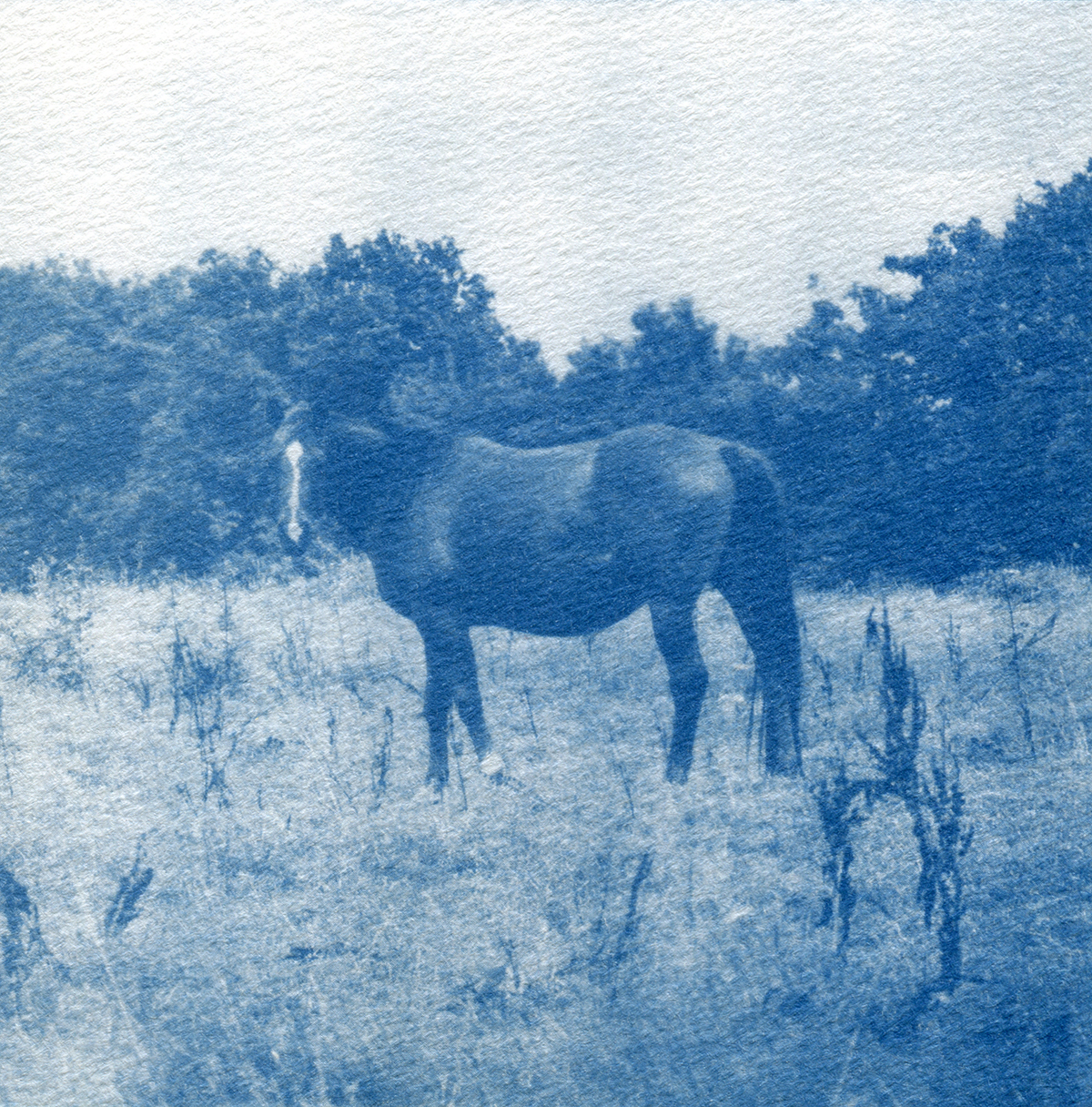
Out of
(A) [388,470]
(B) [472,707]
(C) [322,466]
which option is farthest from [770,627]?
(C) [322,466]

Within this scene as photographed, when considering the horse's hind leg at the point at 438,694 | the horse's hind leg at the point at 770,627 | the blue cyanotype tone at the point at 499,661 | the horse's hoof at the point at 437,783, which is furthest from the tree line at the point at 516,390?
the horse's hoof at the point at 437,783

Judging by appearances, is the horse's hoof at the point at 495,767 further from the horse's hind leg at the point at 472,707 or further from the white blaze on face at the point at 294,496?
the white blaze on face at the point at 294,496

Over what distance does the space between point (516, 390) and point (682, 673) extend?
3.22 feet

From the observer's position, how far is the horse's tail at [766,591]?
304 centimetres

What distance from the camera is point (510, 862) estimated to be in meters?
3.06

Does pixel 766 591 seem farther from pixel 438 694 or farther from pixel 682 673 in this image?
pixel 438 694

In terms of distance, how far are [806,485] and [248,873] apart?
204 cm

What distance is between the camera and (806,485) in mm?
3039

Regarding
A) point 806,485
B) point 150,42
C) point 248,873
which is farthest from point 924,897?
point 150,42

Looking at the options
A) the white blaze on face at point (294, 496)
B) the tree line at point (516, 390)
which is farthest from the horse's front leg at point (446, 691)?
the tree line at point (516, 390)

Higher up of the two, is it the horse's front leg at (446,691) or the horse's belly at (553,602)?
the horse's belly at (553,602)

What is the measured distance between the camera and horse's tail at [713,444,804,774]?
3.04 metres

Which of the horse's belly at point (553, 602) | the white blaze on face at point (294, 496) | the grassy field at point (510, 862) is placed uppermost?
the white blaze on face at point (294, 496)

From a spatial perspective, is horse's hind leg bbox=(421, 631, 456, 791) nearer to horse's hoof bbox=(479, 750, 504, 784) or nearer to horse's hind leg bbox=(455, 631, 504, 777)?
horse's hind leg bbox=(455, 631, 504, 777)
